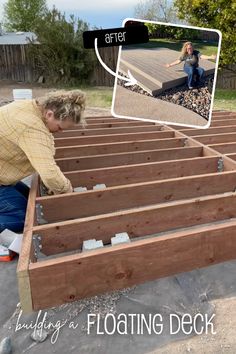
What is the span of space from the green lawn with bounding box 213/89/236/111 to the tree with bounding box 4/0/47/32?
2400 cm

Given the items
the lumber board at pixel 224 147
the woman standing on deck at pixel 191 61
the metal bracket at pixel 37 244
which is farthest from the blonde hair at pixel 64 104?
the lumber board at pixel 224 147

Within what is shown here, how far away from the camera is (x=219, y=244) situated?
2109mm

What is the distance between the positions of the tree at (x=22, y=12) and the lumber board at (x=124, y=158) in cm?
3187

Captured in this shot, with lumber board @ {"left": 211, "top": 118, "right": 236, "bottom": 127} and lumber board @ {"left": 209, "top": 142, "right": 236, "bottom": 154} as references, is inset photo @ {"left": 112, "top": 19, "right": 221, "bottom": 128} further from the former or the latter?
lumber board @ {"left": 211, "top": 118, "right": 236, "bottom": 127}

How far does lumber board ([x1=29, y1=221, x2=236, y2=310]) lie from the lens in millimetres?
1740

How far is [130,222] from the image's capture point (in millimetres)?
2348

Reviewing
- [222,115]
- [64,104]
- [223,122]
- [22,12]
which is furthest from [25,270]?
[22,12]

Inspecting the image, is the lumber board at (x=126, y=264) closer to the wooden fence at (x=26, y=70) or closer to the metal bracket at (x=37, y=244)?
the metal bracket at (x=37, y=244)

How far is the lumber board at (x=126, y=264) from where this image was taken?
174cm

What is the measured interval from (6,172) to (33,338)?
1440 millimetres

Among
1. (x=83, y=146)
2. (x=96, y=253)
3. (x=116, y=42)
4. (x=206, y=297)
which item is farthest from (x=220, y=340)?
(x=83, y=146)

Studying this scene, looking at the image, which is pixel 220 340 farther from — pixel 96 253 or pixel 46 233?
pixel 46 233

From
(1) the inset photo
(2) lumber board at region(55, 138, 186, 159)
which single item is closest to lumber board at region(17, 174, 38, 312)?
(1) the inset photo

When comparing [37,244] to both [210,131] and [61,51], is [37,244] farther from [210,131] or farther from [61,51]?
[61,51]
